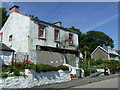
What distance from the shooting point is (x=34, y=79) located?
10.9 meters

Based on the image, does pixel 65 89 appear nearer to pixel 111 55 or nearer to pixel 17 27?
pixel 17 27

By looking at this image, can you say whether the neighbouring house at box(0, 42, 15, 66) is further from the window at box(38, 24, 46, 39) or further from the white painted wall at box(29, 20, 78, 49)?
the window at box(38, 24, 46, 39)

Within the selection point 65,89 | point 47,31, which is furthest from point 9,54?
point 65,89

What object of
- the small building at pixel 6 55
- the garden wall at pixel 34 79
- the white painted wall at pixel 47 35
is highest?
the white painted wall at pixel 47 35

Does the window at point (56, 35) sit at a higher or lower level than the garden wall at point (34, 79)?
higher

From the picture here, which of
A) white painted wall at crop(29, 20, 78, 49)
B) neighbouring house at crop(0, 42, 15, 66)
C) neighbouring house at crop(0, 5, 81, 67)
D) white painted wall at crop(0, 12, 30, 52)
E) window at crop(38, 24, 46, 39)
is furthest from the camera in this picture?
window at crop(38, 24, 46, 39)

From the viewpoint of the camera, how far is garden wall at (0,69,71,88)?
930 cm

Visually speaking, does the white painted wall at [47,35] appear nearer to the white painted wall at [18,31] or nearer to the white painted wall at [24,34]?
the white painted wall at [24,34]

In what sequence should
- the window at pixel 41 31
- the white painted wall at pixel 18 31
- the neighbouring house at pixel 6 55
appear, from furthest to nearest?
1. the window at pixel 41 31
2. the white painted wall at pixel 18 31
3. the neighbouring house at pixel 6 55

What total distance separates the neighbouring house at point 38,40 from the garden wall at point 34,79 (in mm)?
2457

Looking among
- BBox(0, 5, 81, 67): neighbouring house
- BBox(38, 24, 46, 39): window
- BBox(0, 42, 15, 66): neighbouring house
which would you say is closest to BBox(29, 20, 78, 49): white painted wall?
BBox(0, 5, 81, 67): neighbouring house

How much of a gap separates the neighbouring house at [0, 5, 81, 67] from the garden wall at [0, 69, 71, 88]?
8.06ft

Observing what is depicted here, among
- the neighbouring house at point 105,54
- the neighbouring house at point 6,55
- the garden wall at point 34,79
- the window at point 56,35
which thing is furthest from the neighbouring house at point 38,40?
the neighbouring house at point 105,54

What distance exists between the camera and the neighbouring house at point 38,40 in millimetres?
14836
